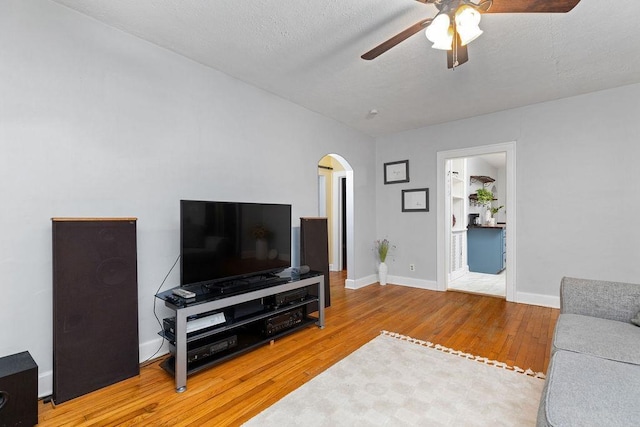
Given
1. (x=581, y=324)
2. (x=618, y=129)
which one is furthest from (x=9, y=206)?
(x=618, y=129)

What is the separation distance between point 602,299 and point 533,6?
6.17ft

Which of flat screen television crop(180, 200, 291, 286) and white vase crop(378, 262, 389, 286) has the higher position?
flat screen television crop(180, 200, 291, 286)

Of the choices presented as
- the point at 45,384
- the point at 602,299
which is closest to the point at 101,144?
the point at 45,384

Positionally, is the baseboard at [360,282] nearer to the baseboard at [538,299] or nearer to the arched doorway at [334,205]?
the arched doorway at [334,205]

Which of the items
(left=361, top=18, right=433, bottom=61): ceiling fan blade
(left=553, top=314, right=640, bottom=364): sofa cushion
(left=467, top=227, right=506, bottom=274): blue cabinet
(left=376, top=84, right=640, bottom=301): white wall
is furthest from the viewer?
(left=467, top=227, right=506, bottom=274): blue cabinet

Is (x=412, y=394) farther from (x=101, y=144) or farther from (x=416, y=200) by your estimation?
(x=416, y=200)

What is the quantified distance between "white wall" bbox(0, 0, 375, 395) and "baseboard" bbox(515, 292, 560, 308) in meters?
3.59

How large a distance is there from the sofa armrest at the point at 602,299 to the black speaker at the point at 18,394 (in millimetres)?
3359

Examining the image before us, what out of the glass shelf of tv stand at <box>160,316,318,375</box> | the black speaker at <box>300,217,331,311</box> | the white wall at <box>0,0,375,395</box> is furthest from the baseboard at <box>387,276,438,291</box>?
the white wall at <box>0,0,375,395</box>

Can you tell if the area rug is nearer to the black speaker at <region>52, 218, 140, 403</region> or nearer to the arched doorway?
the black speaker at <region>52, 218, 140, 403</region>

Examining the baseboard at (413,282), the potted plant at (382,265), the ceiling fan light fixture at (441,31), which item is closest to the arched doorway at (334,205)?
the potted plant at (382,265)

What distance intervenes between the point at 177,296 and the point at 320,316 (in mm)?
1453

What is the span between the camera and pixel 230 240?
2521mm

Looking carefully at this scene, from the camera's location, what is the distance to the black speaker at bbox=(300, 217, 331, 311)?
356 centimetres
